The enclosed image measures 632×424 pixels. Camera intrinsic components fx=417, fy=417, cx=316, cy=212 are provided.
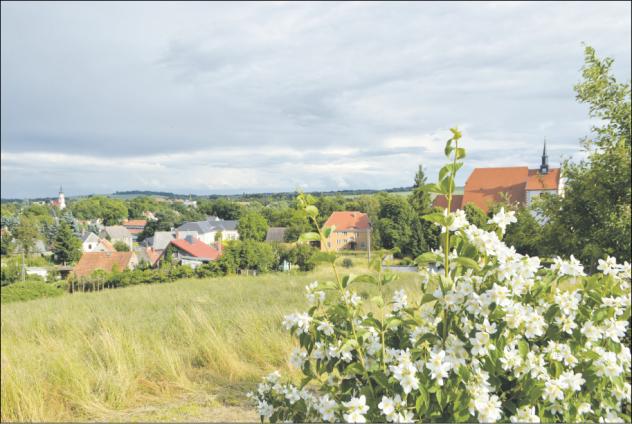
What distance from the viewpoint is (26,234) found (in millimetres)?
12656

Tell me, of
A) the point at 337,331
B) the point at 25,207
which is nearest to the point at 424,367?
the point at 337,331

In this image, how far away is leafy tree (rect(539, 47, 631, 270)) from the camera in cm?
450

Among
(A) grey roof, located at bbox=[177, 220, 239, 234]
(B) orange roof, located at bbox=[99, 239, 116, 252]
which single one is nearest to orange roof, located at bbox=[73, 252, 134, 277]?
(B) orange roof, located at bbox=[99, 239, 116, 252]

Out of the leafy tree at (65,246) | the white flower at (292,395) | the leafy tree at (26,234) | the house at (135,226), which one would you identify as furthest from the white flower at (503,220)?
the house at (135,226)

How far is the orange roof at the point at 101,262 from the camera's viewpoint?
13.7m

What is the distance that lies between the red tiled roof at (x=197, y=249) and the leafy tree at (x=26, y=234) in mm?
4035

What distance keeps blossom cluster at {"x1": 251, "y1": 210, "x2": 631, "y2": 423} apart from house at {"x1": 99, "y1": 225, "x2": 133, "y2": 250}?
14570mm

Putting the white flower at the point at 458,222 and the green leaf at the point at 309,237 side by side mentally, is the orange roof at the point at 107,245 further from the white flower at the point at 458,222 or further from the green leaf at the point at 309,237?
the white flower at the point at 458,222

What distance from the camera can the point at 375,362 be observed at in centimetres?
153

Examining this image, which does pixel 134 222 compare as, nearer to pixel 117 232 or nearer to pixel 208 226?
pixel 117 232

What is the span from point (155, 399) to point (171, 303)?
5.65 metres

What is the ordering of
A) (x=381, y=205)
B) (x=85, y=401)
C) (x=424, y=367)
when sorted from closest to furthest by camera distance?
(x=424, y=367) < (x=85, y=401) < (x=381, y=205)

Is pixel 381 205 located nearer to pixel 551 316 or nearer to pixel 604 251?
pixel 604 251

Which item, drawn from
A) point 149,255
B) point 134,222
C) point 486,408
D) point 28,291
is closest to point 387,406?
point 486,408
